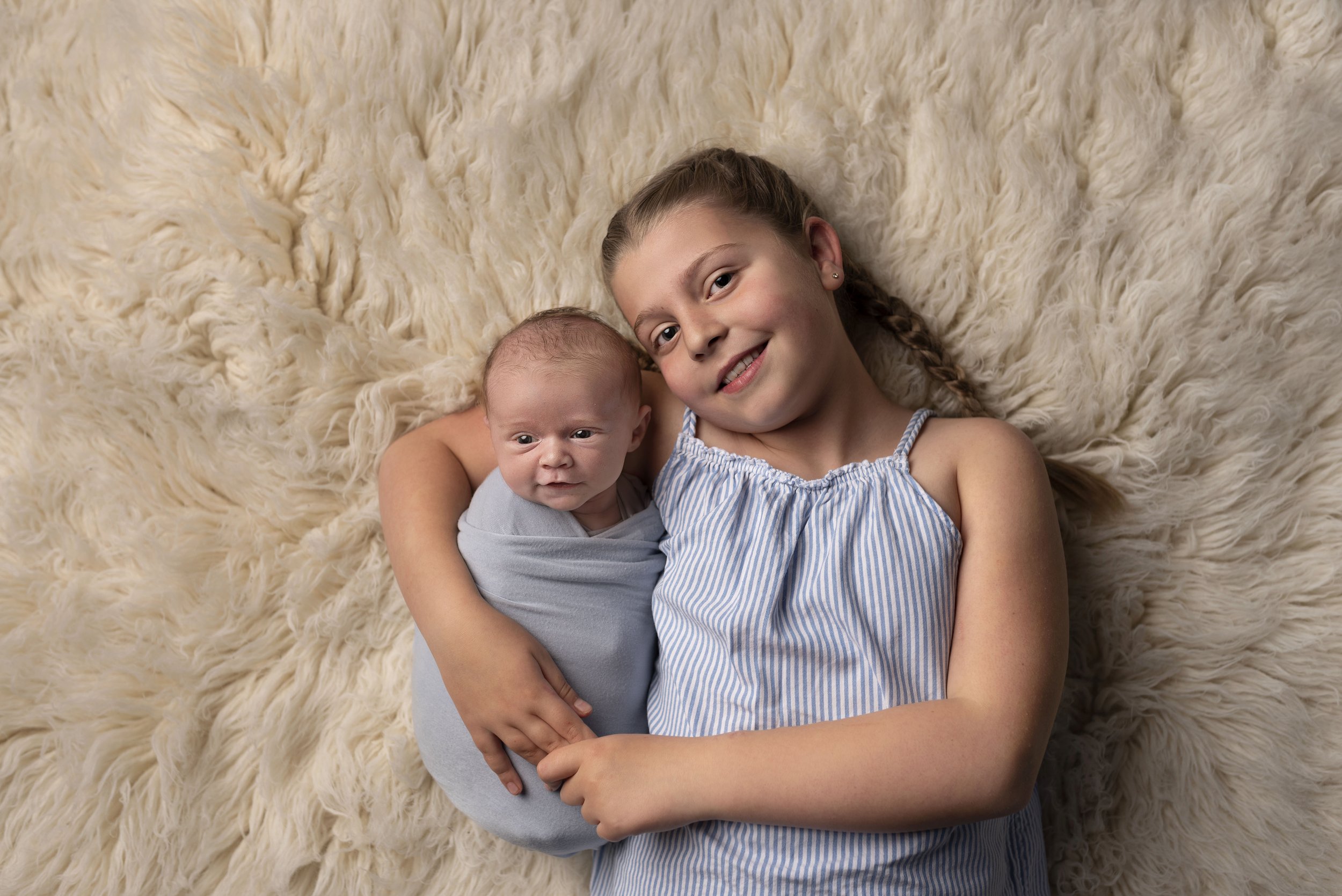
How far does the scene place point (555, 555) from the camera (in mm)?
1106

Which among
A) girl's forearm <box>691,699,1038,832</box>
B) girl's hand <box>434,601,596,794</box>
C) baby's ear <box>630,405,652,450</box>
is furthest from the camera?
baby's ear <box>630,405,652,450</box>

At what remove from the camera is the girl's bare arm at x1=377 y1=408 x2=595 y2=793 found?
1.04 meters

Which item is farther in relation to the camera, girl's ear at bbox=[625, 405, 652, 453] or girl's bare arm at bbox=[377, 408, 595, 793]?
girl's ear at bbox=[625, 405, 652, 453]

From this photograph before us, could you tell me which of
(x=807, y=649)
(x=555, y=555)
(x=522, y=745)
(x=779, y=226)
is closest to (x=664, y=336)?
(x=779, y=226)

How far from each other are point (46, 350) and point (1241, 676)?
5.15ft

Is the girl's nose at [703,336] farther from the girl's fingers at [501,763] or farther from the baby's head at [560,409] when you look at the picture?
the girl's fingers at [501,763]

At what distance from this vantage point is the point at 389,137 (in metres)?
1.21

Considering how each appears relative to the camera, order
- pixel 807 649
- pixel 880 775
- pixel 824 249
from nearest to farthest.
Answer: pixel 880 775 → pixel 807 649 → pixel 824 249

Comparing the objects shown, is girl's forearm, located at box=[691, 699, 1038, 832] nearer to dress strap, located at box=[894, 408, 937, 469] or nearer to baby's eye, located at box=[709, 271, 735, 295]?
dress strap, located at box=[894, 408, 937, 469]

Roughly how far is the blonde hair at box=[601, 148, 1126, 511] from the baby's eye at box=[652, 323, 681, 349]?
0.11 m

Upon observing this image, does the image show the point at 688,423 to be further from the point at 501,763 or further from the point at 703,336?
the point at 501,763

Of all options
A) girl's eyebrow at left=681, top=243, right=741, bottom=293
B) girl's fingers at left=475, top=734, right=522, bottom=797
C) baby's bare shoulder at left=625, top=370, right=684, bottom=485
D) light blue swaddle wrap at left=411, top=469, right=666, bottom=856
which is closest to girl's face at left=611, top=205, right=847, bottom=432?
girl's eyebrow at left=681, top=243, right=741, bottom=293

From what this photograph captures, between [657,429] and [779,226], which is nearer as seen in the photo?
[779,226]

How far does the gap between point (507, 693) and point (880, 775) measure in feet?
1.35
